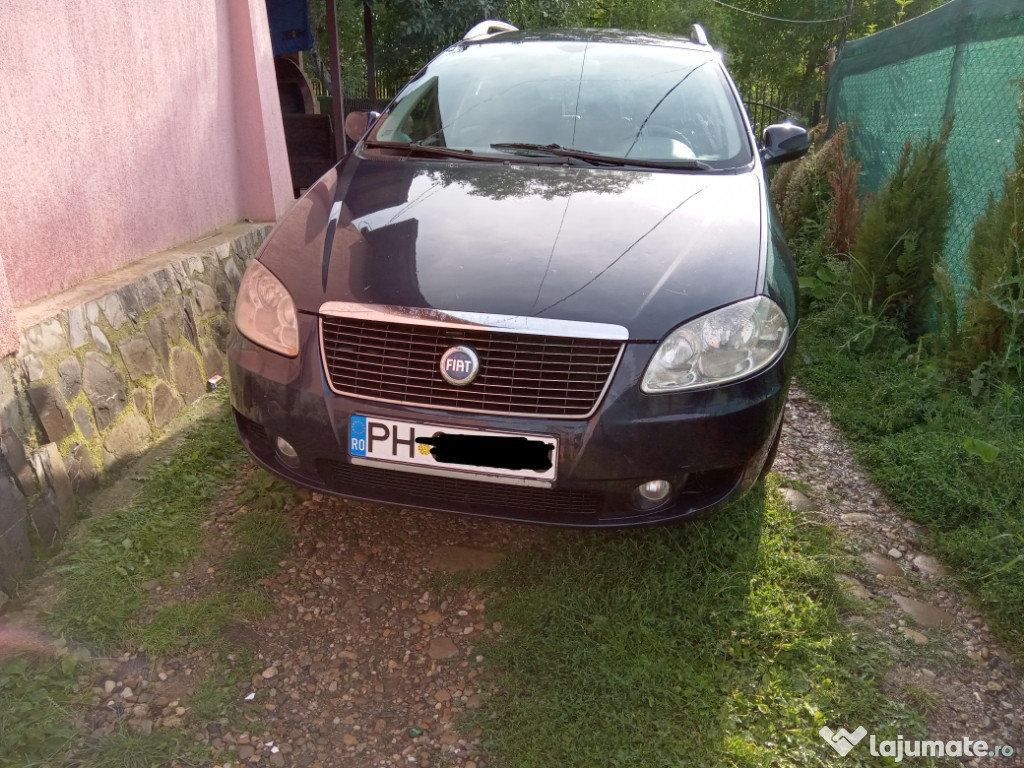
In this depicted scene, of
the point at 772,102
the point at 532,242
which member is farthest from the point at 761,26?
the point at 532,242

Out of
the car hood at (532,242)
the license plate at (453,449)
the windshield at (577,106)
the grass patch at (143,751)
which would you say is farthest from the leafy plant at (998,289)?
the grass patch at (143,751)

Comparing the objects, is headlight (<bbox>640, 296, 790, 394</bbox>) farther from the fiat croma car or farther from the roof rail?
→ the roof rail

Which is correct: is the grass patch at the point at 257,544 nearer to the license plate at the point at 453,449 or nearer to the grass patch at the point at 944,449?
the license plate at the point at 453,449

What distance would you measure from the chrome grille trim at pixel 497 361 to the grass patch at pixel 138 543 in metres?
1.01

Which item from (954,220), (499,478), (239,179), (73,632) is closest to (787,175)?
(954,220)

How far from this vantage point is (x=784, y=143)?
11.3 feet

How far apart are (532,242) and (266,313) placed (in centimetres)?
82

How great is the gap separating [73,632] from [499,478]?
133 cm

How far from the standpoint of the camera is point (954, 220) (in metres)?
→ 4.39

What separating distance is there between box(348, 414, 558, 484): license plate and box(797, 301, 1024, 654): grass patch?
60.2 inches

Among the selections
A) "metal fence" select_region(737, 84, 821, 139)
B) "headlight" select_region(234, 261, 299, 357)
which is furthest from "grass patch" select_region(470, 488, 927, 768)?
"metal fence" select_region(737, 84, 821, 139)

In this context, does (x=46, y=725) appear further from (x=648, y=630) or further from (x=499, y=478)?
(x=648, y=630)

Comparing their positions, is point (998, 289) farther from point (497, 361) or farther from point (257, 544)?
point (257, 544)

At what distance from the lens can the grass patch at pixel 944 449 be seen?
8.41 ft
